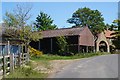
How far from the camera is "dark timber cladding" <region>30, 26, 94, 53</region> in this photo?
56.0m

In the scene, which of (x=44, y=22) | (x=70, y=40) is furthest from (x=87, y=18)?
(x=70, y=40)

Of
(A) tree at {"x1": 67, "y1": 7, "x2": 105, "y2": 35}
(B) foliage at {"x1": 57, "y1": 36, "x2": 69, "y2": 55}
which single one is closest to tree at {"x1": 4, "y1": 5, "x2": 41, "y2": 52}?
(B) foliage at {"x1": 57, "y1": 36, "x2": 69, "y2": 55}

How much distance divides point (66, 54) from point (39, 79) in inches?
1499

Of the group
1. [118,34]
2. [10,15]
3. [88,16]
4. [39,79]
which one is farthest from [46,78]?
[88,16]

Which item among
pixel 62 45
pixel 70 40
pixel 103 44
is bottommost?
pixel 62 45

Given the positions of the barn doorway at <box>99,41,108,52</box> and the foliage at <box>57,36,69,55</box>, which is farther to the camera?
the barn doorway at <box>99,41,108,52</box>

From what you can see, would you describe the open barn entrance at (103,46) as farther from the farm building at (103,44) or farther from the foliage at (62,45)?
the foliage at (62,45)

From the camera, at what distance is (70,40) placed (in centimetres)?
5675

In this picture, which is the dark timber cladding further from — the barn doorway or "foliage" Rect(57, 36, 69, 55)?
the barn doorway

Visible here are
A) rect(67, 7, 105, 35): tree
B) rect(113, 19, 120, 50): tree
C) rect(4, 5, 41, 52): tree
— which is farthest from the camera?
rect(67, 7, 105, 35): tree

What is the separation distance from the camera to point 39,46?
60000 mm

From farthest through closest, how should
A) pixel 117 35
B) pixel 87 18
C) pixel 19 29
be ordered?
pixel 87 18, pixel 117 35, pixel 19 29

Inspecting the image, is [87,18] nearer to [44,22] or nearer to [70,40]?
[44,22]

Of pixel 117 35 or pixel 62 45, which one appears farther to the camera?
pixel 117 35
